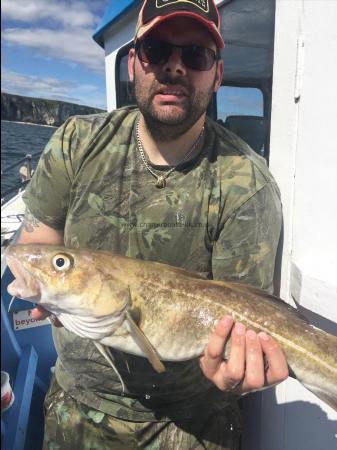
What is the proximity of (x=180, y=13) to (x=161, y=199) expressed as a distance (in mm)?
929

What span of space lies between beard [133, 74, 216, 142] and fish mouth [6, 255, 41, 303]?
0.97 m

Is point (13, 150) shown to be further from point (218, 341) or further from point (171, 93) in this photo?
point (218, 341)

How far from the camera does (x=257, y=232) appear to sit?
2.11 m

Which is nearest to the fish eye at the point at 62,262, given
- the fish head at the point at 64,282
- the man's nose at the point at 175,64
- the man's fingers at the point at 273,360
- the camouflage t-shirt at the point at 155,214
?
the fish head at the point at 64,282

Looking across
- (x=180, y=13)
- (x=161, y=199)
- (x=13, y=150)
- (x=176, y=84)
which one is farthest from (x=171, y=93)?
(x=13, y=150)

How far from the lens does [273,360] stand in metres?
1.82

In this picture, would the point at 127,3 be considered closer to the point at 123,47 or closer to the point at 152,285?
the point at 123,47

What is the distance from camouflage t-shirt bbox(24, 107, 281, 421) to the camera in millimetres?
2133

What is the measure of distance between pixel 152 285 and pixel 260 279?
22.7 inches

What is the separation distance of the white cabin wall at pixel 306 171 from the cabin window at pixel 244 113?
9.7 inches

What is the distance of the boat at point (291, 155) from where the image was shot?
80.0 inches

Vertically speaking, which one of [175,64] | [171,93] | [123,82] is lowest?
[171,93]

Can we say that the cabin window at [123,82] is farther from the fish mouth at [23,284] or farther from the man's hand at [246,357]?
the man's hand at [246,357]

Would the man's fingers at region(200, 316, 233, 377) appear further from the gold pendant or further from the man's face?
the man's face
